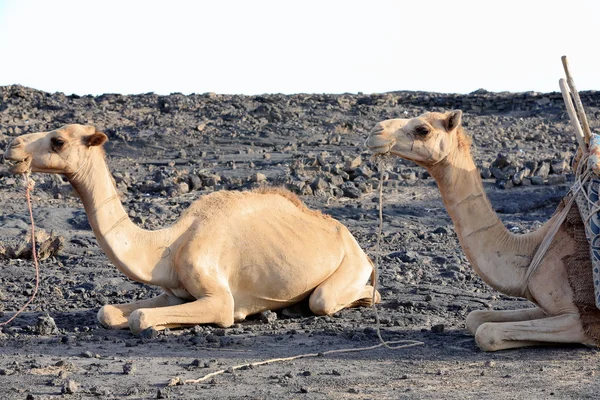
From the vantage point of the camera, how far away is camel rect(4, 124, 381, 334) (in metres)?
7.88

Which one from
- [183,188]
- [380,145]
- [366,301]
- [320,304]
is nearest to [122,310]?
[320,304]

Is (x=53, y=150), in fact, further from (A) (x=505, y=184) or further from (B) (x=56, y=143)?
(A) (x=505, y=184)

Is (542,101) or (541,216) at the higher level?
(542,101)

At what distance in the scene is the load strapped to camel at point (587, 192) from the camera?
6992mm

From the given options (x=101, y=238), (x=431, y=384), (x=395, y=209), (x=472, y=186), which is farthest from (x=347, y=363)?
(x=395, y=209)

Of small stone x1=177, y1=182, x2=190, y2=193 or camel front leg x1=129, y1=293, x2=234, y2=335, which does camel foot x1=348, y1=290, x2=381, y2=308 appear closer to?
camel front leg x1=129, y1=293, x2=234, y2=335

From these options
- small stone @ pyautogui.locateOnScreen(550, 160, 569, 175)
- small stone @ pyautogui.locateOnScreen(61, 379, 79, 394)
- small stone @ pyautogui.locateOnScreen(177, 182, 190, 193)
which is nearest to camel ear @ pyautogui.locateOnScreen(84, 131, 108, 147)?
small stone @ pyautogui.locateOnScreen(61, 379, 79, 394)

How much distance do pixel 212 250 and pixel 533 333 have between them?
265 centimetres

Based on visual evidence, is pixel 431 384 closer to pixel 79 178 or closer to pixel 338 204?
pixel 79 178

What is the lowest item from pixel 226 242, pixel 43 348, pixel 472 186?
pixel 43 348

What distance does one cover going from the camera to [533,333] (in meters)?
7.16

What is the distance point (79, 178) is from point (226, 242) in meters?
1.31

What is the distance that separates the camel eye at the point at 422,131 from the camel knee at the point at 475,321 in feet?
5.09

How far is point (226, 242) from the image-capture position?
8414 mm
